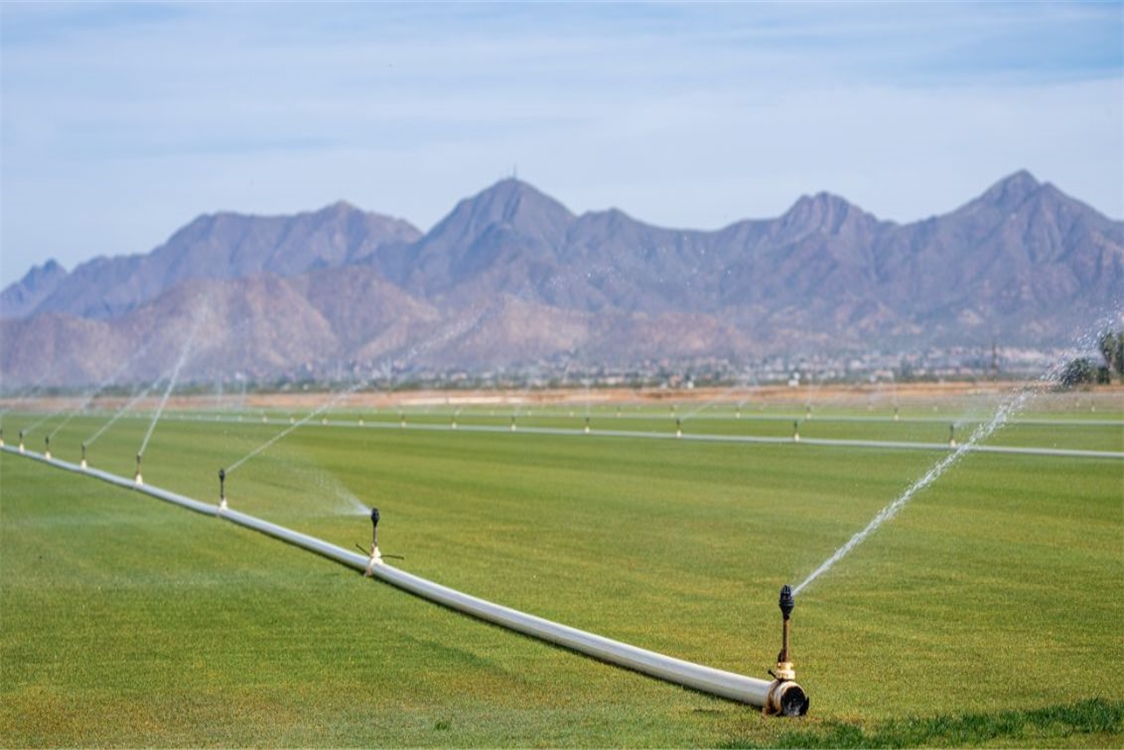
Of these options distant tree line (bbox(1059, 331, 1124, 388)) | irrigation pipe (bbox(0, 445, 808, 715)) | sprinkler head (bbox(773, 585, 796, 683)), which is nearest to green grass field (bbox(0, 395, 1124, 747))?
irrigation pipe (bbox(0, 445, 808, 715))

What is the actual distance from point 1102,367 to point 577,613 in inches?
1289

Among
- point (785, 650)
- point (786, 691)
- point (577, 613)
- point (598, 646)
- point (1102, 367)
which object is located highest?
point (1102, 367)

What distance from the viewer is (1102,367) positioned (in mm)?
44812

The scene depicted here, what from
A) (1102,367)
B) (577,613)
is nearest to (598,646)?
(577,613)

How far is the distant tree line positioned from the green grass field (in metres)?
2.10

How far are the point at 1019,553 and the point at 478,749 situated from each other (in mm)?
11382

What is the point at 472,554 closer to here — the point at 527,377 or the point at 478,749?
the point at 478,749

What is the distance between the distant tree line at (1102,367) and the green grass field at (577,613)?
2.10m

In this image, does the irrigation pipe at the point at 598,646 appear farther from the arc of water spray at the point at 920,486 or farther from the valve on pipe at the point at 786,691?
the arc of water spray at the point at 920,486

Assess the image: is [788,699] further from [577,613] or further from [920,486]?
[920,486]

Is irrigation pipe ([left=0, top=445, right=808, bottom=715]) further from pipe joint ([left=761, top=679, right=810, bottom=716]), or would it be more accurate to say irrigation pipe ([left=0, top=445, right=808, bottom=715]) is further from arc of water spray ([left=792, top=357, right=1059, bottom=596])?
arc of water spray ([left=792, top=357, right=1059, bottom=596])

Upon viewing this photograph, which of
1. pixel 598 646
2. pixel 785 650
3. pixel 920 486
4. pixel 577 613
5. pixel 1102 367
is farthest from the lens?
pixel 1102 367

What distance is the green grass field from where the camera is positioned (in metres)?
11.0

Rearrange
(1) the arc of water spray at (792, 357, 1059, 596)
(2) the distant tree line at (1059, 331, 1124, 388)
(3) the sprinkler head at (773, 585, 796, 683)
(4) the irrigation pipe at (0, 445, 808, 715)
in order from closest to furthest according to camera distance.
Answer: (3) the sprinkler head at (773, 585, 796, 683)
(4) the irrigation pipe at (0, 445, 808, 715)
(1) the arc of water spray at (792, 357, 1059, 596)
(2) the distant tree line at (1059, 331, 1124, 388)
